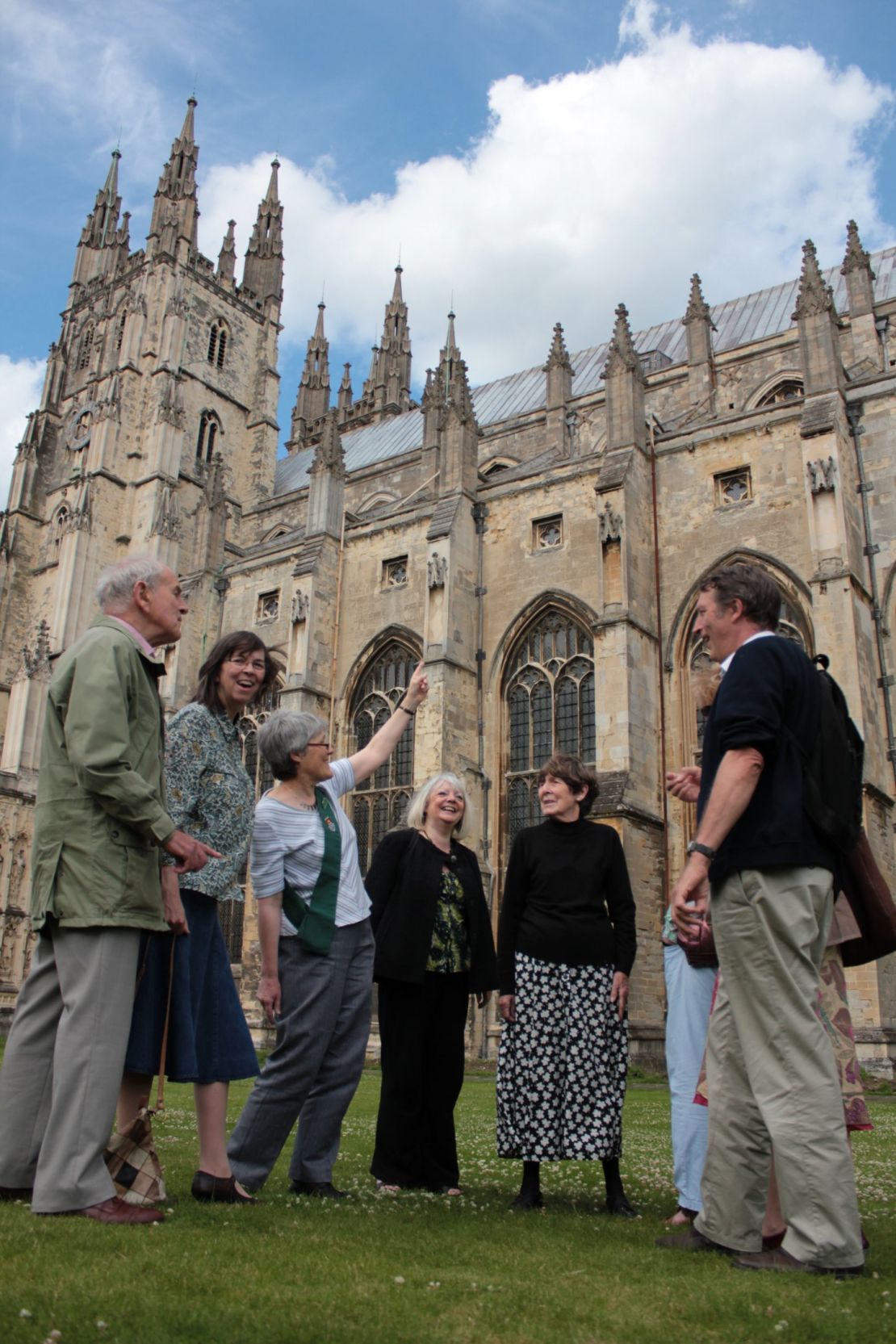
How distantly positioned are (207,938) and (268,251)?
142 ft

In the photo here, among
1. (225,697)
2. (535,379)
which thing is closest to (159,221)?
(535,379)

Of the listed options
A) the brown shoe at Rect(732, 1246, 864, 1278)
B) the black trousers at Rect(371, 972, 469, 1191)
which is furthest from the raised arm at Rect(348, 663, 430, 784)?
the brown shoe at Rect(732, 1246, 864, 1278)

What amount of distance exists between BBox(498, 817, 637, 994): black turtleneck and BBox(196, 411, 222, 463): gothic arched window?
34009 mm

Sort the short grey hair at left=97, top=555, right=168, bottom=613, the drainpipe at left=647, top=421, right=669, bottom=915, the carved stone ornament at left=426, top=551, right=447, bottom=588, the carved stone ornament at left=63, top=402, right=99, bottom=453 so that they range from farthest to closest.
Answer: the carved stone ornament at left=63, top=402, right=99, bottom=453 → the carved stone ornament at left=426, top=551, right=447, bottom=588 → the drainpipe at left=647, top=421, right=669, bottom=915 → the short grey hair at left=97, top=555, right=168, bottom=613

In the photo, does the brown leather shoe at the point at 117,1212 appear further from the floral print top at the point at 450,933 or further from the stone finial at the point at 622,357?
the stone finial at the point at 622,357

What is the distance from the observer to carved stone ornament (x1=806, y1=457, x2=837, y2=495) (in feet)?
54.5

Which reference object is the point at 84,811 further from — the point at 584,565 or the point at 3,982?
the point at 3,982

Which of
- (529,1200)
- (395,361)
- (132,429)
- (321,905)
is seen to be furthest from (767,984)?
(395,361)

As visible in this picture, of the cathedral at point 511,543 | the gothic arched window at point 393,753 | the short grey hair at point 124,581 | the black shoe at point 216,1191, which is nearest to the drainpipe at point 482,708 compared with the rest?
the cathedral at point 511,543

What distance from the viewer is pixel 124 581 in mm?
3934

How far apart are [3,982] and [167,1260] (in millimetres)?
25975

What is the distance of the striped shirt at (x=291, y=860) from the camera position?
4391 millimetres

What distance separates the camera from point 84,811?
3.54 m

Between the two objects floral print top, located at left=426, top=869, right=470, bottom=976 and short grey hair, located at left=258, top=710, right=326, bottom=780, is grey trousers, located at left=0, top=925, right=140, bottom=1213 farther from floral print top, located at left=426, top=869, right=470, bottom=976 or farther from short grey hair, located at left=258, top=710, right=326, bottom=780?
floral print top, located at left=426, top=869, right=470, bottom=976
